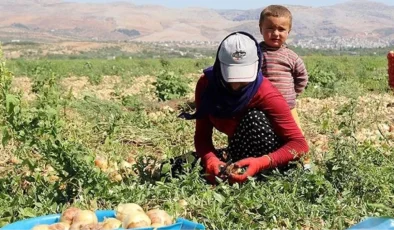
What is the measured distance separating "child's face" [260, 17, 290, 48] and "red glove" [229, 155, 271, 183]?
0.92 metres

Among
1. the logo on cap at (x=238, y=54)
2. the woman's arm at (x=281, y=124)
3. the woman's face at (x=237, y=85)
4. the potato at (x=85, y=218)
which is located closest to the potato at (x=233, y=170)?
the woman's arm at (x=281, y=124)

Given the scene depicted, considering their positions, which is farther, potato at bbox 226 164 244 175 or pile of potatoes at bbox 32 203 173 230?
potato at bbox 226 164 244 175

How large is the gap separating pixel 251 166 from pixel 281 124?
295 mm

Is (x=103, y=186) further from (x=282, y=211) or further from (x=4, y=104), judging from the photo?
(x=282, y=211)

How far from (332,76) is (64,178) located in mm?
8337

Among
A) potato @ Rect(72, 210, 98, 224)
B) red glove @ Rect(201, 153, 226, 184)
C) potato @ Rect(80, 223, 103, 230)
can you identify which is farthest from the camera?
red glove @ Rect(201, 153, 226, 184)

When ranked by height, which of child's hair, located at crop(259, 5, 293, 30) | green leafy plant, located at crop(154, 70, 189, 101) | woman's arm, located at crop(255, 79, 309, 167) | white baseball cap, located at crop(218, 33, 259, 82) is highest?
child's hair, located at crop(259, 5, 293, 30)

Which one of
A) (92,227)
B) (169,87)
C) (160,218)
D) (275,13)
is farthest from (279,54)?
(169,87)

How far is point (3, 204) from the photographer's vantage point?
3.01 metres

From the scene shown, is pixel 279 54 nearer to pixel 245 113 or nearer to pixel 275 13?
pixel 275 13

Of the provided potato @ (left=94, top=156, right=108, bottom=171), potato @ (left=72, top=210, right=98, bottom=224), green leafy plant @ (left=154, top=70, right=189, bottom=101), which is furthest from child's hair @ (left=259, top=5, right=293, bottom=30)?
green leafy plant @ (left=154, top=70, right=189, bottom=101)

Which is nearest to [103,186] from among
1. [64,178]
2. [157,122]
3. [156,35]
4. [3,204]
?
[64,178]

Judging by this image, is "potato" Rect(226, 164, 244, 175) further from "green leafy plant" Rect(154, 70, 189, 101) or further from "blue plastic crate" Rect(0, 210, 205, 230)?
"green leafy plant" Rect(154, 70, 189, 101)

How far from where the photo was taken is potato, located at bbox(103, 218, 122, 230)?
239cm
